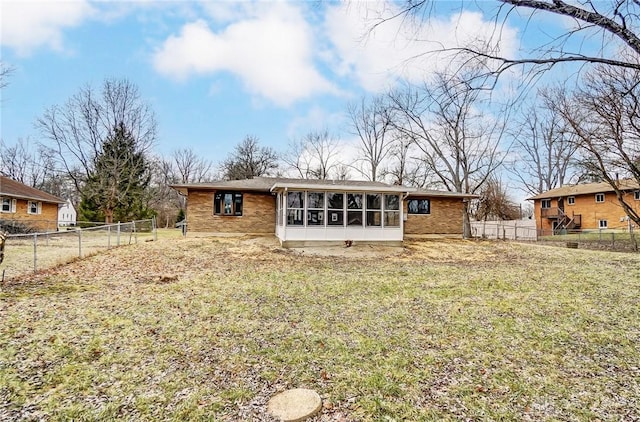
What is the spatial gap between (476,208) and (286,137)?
67.1 ft

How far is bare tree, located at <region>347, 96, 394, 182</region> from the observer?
94.0ft

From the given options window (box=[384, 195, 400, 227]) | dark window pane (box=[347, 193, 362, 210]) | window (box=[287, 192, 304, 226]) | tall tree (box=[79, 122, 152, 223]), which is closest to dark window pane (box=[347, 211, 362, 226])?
dark window pane (box=[347, 193, 362, 210])

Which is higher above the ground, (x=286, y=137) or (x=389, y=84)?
(x=286, y=137)

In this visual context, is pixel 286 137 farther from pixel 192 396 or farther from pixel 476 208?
pixel 192 396

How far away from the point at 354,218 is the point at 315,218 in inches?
65.0

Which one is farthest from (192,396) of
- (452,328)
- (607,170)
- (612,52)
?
(607,170)

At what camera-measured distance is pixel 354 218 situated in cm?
1365

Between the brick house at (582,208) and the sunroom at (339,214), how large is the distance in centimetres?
1722

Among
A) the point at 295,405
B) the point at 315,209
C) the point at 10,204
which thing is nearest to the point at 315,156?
the point at 315,209

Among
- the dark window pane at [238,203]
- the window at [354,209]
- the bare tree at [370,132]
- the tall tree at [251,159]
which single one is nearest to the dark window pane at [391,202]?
the window at [354,209]

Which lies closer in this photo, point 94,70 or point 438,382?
point 438,382

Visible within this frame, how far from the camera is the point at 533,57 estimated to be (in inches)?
152

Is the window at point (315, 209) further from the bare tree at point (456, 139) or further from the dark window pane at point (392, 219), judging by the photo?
the bare tree at point (456, 139)

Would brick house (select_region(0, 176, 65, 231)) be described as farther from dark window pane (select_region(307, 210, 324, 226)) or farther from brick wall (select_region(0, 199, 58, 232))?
dark window pane (select_region(307, 210, 324, 226))
